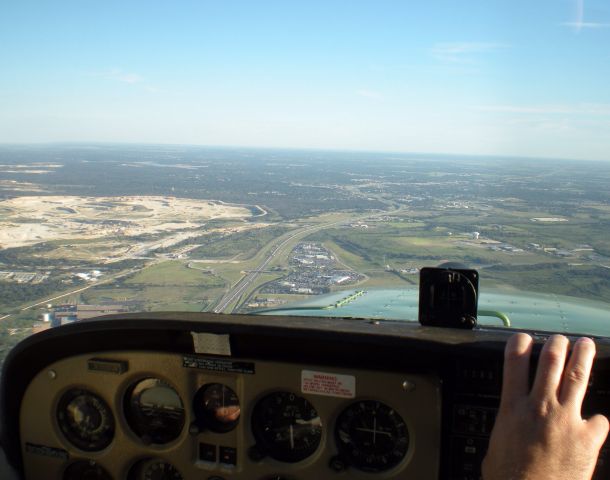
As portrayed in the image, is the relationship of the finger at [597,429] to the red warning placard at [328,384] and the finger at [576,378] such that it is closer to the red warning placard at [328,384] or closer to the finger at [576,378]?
the finger at [576,378]

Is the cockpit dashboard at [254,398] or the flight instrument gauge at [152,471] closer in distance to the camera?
the cockpit dashboard at [254,398]

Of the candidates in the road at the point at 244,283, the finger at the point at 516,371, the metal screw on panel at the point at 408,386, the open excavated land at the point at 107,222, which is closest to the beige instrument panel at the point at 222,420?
the metal screw on panel at the point at 408,386

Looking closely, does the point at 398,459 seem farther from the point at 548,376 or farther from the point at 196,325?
the point at 548,376

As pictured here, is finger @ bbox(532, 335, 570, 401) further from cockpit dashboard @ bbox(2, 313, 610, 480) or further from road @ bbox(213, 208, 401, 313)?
road @ bbox(213, 208, 401, 313)

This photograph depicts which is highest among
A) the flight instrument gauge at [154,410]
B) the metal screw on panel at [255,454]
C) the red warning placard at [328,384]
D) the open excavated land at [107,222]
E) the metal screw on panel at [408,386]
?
the metal screw on panel at [408,386]

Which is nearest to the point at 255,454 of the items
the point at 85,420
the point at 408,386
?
the point at 408,386

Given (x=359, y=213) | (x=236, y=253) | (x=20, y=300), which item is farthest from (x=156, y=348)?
(x=359, y=213)
